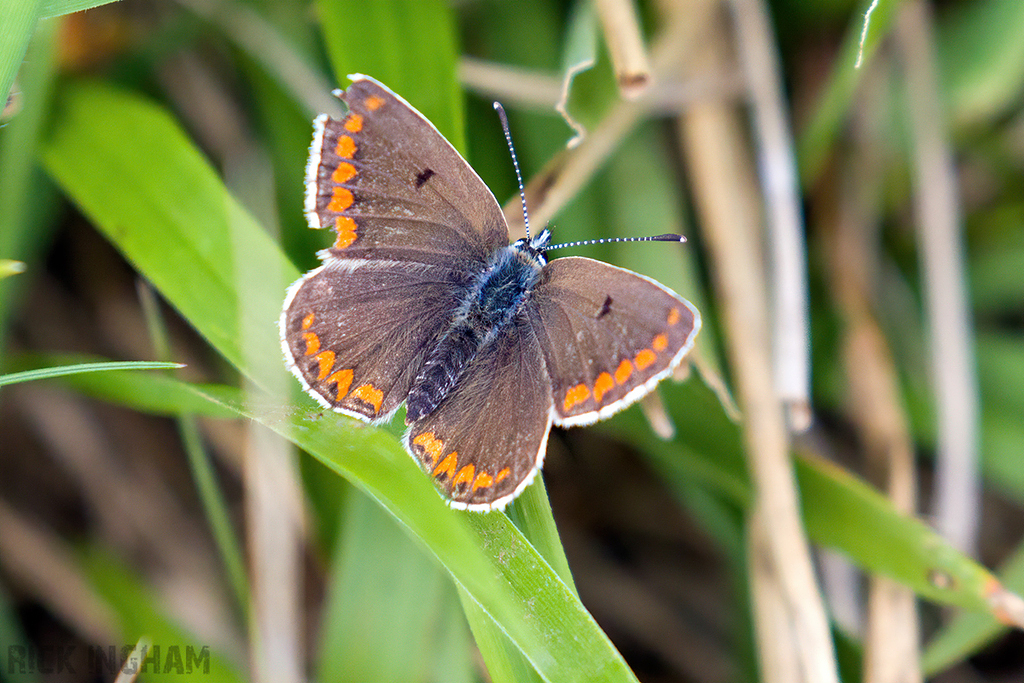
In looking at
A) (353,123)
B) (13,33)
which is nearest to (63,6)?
(13,33)

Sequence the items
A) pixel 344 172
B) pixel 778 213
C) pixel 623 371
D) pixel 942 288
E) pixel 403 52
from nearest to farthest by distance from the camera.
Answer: pixel 623 371 → pixel 344 172 → pixel 403 52 → pixel 778 213 → pixel 942 288

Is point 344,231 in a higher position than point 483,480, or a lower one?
higher

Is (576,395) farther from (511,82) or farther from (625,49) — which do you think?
(511,82)

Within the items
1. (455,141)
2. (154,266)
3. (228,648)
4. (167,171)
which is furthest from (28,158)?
(228,648)

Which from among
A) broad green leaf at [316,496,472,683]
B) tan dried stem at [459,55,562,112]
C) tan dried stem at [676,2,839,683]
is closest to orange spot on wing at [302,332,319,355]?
broad green leaf at [316,496,472,683]

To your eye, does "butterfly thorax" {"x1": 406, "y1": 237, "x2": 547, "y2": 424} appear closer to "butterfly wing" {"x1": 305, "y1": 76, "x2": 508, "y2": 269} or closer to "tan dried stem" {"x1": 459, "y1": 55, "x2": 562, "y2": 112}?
"butterfly wing" {"x1": 305, "y1": 76, "x2": 508, "y2": 269}

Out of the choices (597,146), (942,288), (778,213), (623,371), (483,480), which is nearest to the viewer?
(483,480)
